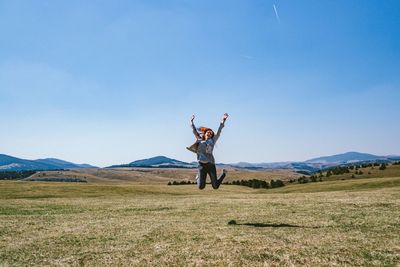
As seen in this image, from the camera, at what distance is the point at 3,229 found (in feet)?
47.3

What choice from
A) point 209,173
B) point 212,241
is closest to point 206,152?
point 209,173

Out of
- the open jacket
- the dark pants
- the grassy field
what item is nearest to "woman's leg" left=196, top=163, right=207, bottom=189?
the dark pants

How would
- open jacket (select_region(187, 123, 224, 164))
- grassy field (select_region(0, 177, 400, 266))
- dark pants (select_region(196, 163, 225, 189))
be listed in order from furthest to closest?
dark pants (select_region(196, 163, 225, 189))
open jacket (select_region(187, 123, 224, 164))
grassy field (select_region(0, 177, 400, 266))

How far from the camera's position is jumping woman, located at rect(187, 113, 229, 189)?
16266 mm

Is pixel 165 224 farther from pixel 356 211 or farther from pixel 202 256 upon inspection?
pixel 356 211

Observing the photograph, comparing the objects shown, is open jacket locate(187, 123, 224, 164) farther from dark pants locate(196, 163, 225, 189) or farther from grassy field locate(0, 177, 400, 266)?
grassy field locate(0, 177, 400, 266)

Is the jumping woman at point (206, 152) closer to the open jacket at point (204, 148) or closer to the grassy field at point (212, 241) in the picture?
the open jacket at point (204, 148)

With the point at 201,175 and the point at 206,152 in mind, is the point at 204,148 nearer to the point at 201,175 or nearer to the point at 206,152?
the point at 206,152

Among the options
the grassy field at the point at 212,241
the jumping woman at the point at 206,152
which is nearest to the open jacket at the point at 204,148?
the jumping woman at the point at 206,152

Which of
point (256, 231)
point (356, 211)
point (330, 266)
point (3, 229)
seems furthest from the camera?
point (356, 211)

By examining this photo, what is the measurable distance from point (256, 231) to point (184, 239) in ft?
8.96

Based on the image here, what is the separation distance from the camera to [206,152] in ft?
53.4

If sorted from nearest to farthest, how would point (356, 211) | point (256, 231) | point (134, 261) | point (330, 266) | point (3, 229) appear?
point (330, 266), point (134, 261), point (256, 231), point (3, 229), point (356, 211)

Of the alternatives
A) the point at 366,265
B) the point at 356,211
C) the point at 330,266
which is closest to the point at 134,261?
the point at 330,266
